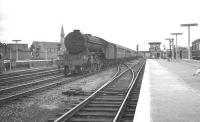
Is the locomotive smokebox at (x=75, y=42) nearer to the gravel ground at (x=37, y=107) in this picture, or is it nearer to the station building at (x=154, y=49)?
the gravel ground at (x=37, y=107)

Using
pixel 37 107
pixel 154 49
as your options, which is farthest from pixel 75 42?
pixel 154 49

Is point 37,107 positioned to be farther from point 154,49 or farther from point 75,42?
point 154,49

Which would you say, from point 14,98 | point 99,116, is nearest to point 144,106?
point 99,116

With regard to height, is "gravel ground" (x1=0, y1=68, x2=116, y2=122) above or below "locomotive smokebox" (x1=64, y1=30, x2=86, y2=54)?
below

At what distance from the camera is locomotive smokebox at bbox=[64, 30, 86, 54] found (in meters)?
18.0

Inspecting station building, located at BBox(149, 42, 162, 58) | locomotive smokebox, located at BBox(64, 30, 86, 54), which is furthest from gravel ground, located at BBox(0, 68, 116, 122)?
station building, located at BBox(149, 42, 162, 58)

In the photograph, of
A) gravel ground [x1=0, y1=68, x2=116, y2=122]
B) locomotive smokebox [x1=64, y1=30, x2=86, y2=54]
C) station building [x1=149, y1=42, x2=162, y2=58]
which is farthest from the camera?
station building [x1=149, y1=42, x2=162, y2=58]

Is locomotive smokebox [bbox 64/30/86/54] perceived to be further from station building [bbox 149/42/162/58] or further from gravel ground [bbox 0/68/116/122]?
station building [bbox 149/42/162/58]

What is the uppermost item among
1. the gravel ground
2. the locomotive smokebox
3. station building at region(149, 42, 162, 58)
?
station building at region(149, 42, 162, 58)

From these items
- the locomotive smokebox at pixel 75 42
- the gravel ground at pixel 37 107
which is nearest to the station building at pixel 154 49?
the locomotive smokebox at pixel 75 42

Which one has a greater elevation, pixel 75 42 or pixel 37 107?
pixel 75 42

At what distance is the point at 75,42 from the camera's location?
18.2 meters

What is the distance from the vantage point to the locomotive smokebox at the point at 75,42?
59.0 feet

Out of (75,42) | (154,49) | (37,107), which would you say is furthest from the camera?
(154,49)
